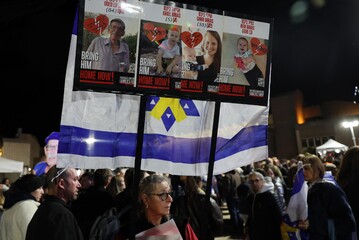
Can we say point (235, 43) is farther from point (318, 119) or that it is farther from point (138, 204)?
point (318, 119)

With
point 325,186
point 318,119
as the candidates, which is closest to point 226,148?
point 325,186

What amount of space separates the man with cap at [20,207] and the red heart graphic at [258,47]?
303 cm

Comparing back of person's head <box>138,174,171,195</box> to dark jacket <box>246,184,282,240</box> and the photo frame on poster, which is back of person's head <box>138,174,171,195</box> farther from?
dark jacket <box>246,184,282,240</box>

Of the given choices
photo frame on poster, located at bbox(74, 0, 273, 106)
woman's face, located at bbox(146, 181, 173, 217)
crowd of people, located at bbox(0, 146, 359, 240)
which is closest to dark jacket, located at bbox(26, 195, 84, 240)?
crowd of people, located at bbox(0, 146, 359, 240)

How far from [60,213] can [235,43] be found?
2.08 metres

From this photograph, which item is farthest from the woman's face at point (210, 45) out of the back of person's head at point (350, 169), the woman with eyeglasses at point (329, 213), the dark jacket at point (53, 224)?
the back of person's head at point (350, 169)

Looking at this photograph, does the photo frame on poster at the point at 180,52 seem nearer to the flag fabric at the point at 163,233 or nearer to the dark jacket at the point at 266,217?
the flag fabric at the point at 163,233

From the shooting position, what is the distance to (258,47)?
3.42 meters

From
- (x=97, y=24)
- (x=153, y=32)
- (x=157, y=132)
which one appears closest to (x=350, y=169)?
(x=157, y=132)

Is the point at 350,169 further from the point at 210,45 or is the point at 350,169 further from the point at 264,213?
the point at 210,45

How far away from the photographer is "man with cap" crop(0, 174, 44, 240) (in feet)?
13.8

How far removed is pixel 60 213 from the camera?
282cm

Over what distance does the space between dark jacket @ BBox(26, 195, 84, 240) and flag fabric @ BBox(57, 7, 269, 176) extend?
393 millimetres

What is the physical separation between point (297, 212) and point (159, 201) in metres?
3.06
